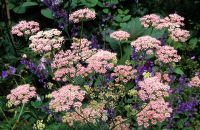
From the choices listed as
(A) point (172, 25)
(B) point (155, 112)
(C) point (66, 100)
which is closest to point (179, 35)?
(A) point (172, 25)

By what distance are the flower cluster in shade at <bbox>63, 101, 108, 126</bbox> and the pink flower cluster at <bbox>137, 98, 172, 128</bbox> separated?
0.31 metres

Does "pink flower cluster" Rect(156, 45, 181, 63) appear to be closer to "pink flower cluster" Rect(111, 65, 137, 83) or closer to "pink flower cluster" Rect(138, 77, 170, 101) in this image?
"pink flower cluster" Rect(111, 65, 137, 83)

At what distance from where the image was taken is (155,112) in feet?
Answer: 11.0

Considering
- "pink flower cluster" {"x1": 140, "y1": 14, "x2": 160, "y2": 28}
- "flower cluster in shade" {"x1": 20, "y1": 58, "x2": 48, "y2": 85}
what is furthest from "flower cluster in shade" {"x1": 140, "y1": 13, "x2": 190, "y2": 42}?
"flower cluster in shade" {"x1": 20, "y1": 58, "x2": 48, "y2": 85}


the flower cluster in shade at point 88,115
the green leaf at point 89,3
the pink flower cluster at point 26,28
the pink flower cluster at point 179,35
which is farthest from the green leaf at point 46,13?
the flower cluster in shade at point 88,115

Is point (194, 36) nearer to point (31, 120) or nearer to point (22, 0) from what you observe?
point (22, 0)

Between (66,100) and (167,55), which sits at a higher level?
(167,55)

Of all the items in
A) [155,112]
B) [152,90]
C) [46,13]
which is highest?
[152,90]

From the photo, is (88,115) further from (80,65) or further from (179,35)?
(179,35)

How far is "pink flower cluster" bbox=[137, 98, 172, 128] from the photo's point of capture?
3.31 meters

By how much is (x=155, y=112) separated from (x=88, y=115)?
1.80ft

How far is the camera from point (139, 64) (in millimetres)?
4289

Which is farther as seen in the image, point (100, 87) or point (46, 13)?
point (46, 13)

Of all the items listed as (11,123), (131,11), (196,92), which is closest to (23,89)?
(11,123)
